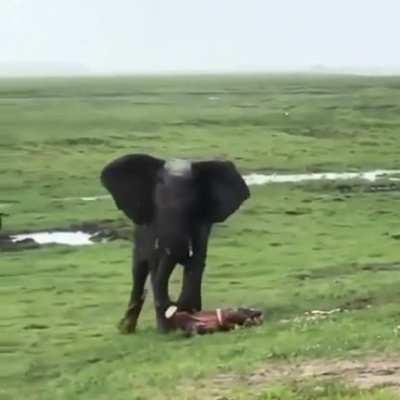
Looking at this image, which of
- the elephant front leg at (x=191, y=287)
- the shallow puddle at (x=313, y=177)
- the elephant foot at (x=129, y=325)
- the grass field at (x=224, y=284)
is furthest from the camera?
the shallow puddle at (x=313, y=177)

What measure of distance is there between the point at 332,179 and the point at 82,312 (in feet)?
80.4

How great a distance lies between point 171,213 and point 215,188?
2.57ft

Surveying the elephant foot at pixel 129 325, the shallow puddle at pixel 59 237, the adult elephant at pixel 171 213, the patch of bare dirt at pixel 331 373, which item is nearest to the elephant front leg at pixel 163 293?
the adult elephant at pixel 171 213

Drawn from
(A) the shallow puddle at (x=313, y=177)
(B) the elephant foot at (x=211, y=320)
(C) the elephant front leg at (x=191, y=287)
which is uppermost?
(C) the elephant front leg at (x=191, y=287)

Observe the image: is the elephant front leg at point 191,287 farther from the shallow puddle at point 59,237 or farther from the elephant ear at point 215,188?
the shallow puddle at point 59,237

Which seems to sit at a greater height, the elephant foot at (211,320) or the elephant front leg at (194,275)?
the elephant front leg at (194,275)

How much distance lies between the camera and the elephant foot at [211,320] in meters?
15.6

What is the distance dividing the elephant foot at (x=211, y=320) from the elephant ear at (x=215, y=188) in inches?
50.7

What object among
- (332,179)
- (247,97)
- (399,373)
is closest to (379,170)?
(332,179)

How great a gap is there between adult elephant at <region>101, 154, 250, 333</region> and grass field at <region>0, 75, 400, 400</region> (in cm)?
64

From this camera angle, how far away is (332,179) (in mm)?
42281

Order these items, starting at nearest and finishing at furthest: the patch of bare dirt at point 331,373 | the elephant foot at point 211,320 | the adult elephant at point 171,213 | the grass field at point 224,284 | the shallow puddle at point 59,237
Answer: the patch of bare dirt at point 331,373 → the grass field at point 224,284 → the elephant foot at point 211,320 → the adult elephant at point 171,213 → the shallow puddle at point 59,237

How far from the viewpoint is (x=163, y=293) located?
16.1m

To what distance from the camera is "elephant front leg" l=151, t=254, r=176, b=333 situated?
16.1 m
